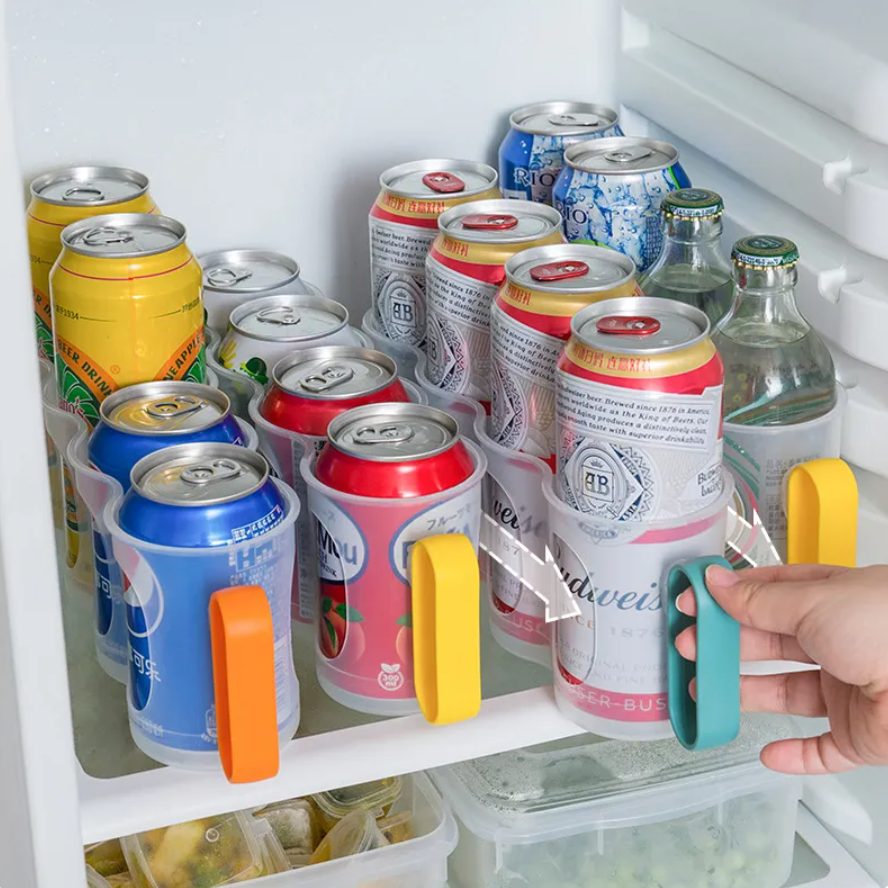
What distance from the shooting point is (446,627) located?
3.05 feet

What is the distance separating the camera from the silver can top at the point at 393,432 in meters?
0.95

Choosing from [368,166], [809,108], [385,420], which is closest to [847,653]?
[385,420]

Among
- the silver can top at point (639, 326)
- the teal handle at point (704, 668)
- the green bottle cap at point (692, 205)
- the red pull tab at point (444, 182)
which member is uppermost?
the green bottle cap at point (692, 205)

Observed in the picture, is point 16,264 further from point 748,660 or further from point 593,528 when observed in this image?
point 748,660

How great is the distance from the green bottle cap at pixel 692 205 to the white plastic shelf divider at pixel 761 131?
0.26ft

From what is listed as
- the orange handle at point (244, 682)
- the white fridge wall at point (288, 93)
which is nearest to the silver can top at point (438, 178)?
the white fridge wall at point (288, 93)

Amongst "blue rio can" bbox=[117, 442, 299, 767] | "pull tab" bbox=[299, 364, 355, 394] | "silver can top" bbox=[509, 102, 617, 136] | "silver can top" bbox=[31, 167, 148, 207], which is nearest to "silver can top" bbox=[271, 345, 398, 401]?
"pull tab" bbox=[299, 364, 355, 394]

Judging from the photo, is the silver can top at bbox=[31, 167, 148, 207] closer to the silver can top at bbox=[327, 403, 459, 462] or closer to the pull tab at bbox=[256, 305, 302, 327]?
the pull tab at bbox=[256, 305, 302, 327]

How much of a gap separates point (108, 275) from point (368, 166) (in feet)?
1.32

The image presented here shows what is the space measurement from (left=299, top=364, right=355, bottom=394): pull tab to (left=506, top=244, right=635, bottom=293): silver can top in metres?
0.15

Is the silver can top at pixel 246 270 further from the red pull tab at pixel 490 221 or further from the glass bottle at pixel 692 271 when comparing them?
the glass bottle at pixel 692 271

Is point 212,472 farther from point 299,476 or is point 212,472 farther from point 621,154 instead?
point 621,154

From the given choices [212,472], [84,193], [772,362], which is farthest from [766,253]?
[84,193]

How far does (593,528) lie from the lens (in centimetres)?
94
